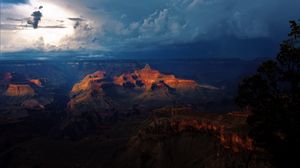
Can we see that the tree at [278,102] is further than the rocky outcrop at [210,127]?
No

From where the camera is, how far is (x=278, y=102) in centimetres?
3180

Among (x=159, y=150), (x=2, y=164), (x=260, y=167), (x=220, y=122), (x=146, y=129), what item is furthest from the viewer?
(x=2, y=164)

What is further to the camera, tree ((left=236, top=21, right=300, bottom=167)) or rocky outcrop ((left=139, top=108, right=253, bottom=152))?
rocky outcrop ((left=139, top=108, right=253, bottom=152))

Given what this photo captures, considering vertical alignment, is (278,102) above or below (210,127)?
above

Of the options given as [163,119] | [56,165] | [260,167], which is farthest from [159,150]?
[260,167]

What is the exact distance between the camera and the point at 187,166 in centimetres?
13762

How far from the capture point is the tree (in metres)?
31.2

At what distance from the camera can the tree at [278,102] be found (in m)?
31.2

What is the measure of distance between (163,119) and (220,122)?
29.0 meters

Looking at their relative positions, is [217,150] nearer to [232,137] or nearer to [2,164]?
[232,137]

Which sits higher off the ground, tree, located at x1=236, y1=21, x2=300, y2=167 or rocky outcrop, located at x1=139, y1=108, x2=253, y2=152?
tree, located at x1=236, y1=21, x2=300, y2=167

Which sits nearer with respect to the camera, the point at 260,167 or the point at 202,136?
the point at 260,167

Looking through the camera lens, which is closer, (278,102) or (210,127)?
(278,102)

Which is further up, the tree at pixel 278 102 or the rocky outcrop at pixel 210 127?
the tree at pixel 278 102
